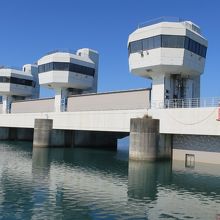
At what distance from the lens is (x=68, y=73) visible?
63.9 m

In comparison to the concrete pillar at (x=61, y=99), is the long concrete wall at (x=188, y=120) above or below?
below

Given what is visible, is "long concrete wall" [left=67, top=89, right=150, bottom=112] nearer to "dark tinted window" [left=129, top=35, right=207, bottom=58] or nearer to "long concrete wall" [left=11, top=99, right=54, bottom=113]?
"dark tinted window" [left=129, top=35, right=207, bottom=58]

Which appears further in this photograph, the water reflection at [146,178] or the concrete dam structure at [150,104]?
the concrete dam structure at [150,104]

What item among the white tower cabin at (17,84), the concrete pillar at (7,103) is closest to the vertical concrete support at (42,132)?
the white tower cabin at (17,84)

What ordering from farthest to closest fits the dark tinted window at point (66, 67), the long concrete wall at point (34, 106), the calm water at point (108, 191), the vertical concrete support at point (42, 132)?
the long concrete wall at point (34, 106)
the dark tinted window at point (66, 67)
the vertical concrete support at point (42, 132)
the calm water at point (108, 191)

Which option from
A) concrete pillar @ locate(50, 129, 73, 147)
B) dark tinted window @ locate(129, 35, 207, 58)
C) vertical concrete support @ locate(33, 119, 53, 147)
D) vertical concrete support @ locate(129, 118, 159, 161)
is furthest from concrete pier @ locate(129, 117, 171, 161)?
concrete pillar @ locate(50, 129, 73, 147)

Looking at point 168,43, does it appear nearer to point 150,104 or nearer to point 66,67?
point 150,104

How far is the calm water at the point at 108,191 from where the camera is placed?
19031 mm

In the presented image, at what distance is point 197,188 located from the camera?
27.1 m

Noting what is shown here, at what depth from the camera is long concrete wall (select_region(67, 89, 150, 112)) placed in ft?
163

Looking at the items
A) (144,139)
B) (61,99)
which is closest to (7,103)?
(61,99)

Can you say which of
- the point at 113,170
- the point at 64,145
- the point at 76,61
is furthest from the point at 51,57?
the point at 113,170

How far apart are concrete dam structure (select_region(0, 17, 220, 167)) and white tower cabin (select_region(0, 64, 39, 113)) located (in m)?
18.5

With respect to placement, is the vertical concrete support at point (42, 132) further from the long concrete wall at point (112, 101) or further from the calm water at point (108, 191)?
the calm water at point (108, 191)
